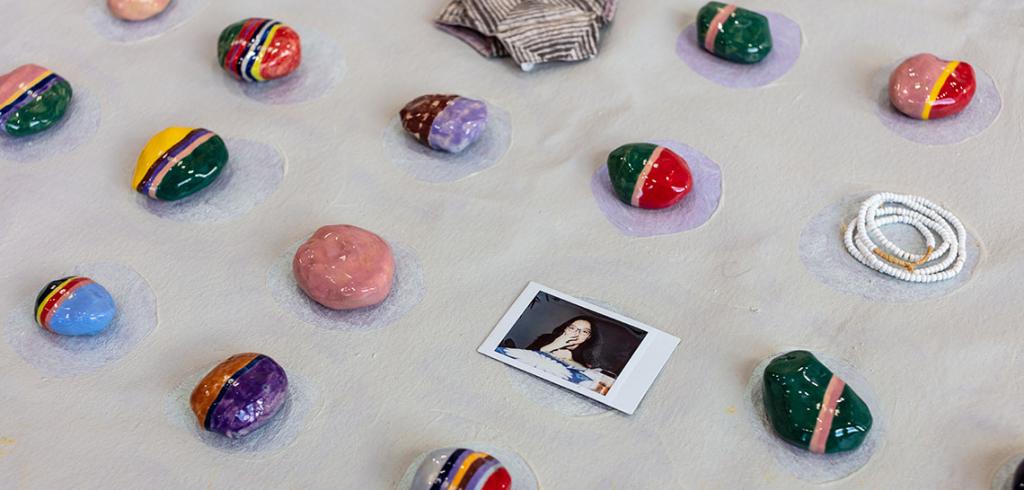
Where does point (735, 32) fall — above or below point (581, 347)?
above

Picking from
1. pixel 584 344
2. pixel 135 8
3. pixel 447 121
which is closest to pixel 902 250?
pixel 584 344

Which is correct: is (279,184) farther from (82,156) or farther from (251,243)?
(82,156)

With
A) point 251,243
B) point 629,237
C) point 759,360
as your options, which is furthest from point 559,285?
point 251,243

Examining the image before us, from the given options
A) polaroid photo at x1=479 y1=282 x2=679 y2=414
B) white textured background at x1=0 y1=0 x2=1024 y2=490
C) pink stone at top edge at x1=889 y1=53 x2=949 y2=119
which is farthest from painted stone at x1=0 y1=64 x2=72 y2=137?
pink stone at top edge at x1=889 y1=53 x2=949 y2=119

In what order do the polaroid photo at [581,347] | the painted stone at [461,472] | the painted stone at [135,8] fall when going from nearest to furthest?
the painted stone at [461,472] → the polaroid photo at [581,347] → the painted stone at [135,8]

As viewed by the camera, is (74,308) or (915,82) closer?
Answer: (74,308)

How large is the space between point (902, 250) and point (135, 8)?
1.10 m

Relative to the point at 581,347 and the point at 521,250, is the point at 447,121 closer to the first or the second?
the point at 521,250

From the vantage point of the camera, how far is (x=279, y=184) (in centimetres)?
137

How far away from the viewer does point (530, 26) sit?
1.50 metres

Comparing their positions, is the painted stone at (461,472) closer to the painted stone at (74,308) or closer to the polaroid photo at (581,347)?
the polaroid photo at (581,347)

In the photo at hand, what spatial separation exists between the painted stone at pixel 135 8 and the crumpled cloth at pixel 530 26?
41 centimetres

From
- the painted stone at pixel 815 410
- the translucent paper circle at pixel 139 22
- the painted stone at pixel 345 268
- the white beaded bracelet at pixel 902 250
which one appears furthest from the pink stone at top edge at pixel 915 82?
the translucent paper circle at pixel 139 22

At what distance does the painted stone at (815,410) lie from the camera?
1.07m
